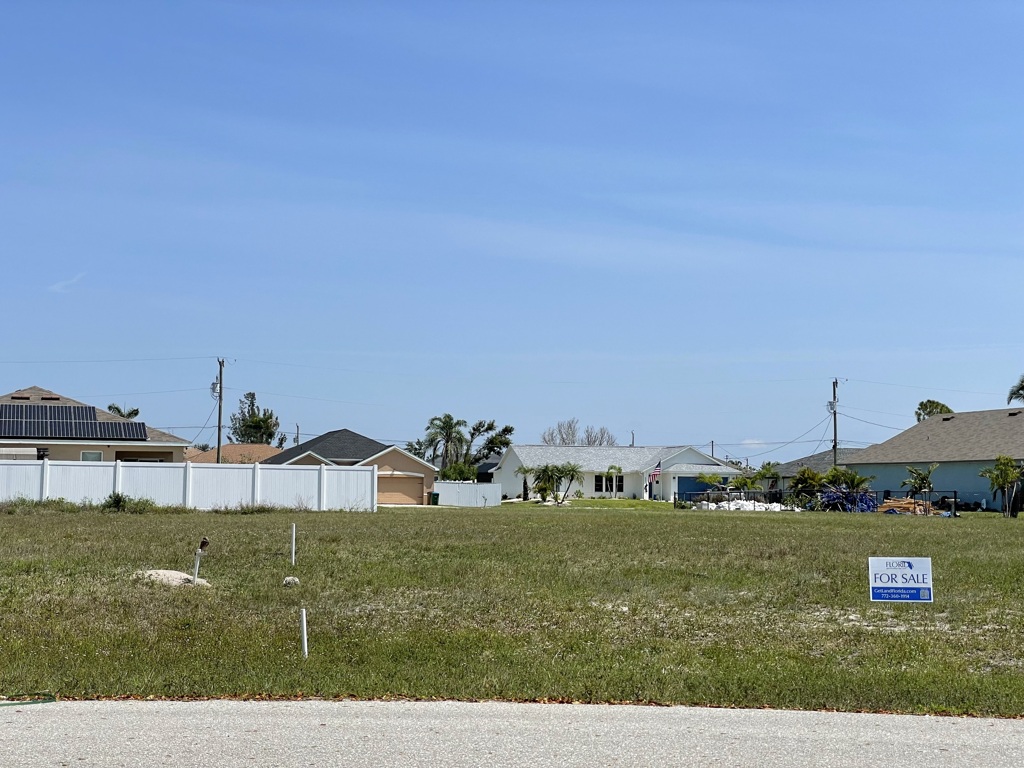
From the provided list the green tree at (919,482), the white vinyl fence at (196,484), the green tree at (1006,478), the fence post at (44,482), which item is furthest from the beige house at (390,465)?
the green tree at (1006,478)

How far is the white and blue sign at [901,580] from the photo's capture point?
13.2m

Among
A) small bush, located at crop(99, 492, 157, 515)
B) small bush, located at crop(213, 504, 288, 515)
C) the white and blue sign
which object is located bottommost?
small bush, located at crop(213, 504, 288, 515)

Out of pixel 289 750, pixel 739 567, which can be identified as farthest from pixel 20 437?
pixel 289 750

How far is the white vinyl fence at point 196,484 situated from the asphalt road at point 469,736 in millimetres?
33730

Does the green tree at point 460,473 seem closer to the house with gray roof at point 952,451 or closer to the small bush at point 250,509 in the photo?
the house with gray roof at point 952,451

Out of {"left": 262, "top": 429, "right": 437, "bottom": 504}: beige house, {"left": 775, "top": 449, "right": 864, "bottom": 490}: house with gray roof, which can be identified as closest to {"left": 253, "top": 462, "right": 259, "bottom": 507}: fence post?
{"left": 262, "top": 429, "right": 437, "bottom": 504}: beige house

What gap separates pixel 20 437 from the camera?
4828cm

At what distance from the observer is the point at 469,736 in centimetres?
891

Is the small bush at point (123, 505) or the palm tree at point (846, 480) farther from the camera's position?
the palm tree at point (846, 480)

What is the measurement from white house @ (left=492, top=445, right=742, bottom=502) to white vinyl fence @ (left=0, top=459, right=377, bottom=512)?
40.7m

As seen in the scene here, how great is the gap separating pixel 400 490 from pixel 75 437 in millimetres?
21708

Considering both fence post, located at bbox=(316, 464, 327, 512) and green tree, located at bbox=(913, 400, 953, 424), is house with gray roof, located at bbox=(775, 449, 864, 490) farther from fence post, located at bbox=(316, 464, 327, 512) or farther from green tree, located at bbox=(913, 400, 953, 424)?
fence post, located at bbox=(316, 464, 327, 512)

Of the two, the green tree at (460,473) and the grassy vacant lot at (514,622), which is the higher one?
the green tree at (460,473)

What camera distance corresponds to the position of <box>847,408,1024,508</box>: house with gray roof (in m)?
67.0
